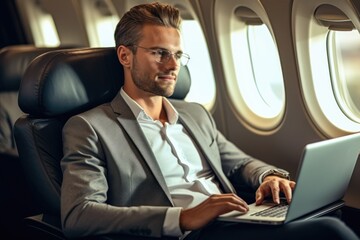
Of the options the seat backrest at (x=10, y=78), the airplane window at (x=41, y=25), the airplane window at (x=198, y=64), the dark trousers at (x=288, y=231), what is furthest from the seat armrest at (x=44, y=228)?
the airplane window at (x=41, y=25)

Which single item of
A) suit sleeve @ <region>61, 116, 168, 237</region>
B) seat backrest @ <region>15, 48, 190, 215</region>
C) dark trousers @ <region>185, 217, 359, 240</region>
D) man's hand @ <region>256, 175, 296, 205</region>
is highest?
seat backrest @ <region>15, 48, 190, 215</region>

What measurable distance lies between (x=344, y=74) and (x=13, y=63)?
1657 mm

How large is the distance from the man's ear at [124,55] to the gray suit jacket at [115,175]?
13 centimetres

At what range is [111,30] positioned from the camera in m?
5.30

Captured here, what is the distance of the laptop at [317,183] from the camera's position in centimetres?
209

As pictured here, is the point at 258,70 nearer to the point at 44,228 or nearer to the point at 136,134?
the point at 136,134

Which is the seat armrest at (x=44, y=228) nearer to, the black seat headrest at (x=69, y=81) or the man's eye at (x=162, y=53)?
the black seat headrest at (x=69, y=81)

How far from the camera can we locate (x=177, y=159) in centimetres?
267

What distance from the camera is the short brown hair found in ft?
8.79

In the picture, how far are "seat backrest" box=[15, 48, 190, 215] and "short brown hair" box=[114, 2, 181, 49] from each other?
0.16m

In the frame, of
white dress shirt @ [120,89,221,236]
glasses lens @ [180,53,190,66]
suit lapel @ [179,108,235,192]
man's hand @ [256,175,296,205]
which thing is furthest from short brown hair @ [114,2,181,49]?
man's hand @ [256,175,296,205]

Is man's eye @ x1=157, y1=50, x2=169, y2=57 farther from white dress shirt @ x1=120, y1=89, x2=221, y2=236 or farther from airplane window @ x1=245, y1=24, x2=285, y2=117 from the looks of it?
airplane window @ x1=245, y1=24, x2=285, y2=117

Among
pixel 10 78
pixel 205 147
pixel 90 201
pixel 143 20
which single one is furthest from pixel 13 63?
pixel 90 201

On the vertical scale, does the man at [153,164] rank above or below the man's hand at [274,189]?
above
